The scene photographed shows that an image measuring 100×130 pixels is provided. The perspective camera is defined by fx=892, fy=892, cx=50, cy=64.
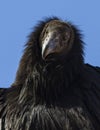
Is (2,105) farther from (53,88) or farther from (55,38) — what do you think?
(55,38)

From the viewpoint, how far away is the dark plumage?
7.54 meters

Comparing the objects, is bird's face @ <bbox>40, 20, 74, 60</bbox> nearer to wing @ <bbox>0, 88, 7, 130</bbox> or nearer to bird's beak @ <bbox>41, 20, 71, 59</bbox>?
bird's beak @ <bbox>41, 20, 71, 59</bbox>

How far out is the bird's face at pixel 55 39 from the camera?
7656 mm

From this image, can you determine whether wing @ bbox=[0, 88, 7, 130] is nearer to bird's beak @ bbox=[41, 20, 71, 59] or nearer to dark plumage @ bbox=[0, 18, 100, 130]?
dark plumage @ bbox=[0, 18, 100, 130]

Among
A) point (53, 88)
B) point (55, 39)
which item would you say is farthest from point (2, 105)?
point (55, 39)

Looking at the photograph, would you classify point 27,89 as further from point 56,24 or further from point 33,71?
point 56,24

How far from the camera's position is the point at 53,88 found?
303 inches

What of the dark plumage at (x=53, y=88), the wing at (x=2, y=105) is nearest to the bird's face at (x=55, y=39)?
the dark plumage at (x=53, y=88)

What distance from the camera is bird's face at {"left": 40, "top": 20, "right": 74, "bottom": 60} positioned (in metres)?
7.66

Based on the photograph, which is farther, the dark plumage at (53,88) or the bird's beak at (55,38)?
the bird's beak at (55,38)

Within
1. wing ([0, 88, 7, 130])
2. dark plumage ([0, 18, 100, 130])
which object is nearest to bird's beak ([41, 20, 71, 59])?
dark plumage ([0, 18, 100, 130])

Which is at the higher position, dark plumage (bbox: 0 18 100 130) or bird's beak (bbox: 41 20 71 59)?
bird's beak (bbox: 41 20 71 59)

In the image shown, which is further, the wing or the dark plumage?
the wing

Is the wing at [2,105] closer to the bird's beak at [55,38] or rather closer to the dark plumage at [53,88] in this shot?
the dark plumage at [53,88]
